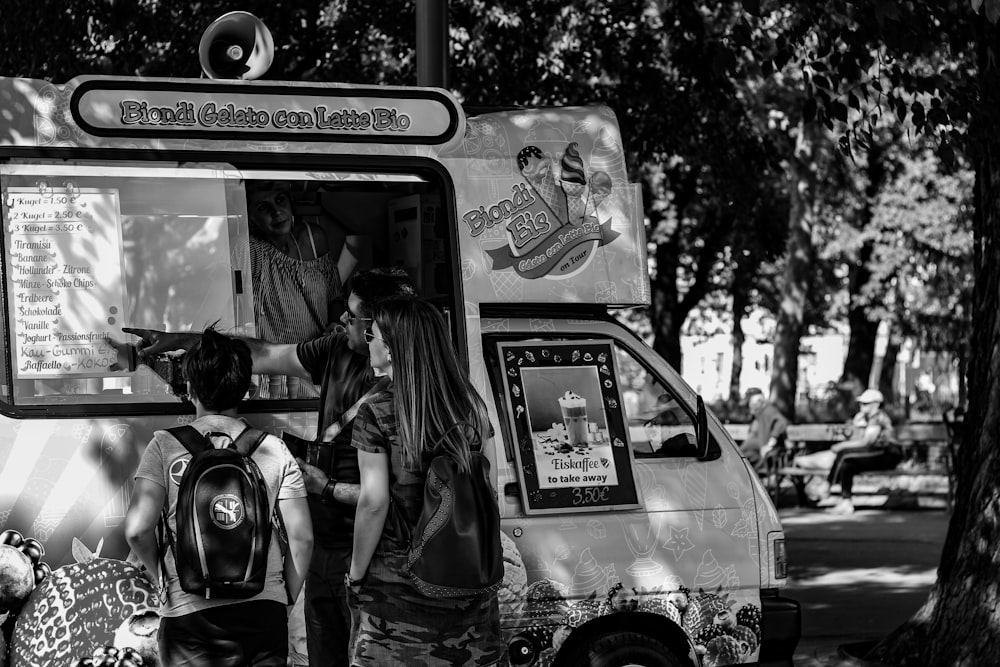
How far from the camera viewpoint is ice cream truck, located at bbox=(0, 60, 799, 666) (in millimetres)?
4848

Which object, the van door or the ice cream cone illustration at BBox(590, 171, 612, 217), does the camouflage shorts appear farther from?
the ice cream cone illustration at BBox(590, 171, 612, 217)

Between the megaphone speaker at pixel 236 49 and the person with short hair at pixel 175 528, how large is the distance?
1990mm

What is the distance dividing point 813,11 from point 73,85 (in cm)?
442

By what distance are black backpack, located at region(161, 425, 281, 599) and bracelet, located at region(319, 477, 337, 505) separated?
926 millimetres

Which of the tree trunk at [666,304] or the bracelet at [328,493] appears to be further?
the tree trunk at [666,304]

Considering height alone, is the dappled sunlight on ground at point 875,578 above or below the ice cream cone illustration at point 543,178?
below

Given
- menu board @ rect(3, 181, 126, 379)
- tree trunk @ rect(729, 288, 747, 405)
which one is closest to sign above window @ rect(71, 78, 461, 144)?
menu board @ rect(3, 181, 126, 379)

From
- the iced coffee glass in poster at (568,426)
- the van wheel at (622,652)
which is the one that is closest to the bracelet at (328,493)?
the iced coffee glass in poster at (568,426)

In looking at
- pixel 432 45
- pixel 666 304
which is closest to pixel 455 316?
pixel 432 45

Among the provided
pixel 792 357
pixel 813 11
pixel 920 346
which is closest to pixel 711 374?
pixel 920 346

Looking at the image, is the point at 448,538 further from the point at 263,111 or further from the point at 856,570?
the point at 856,570

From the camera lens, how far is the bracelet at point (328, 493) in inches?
191

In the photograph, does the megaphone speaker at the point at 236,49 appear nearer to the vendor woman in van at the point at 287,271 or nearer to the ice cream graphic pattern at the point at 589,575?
the vendor woman in van at the point at 287,271

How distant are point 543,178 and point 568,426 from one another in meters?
1.05
